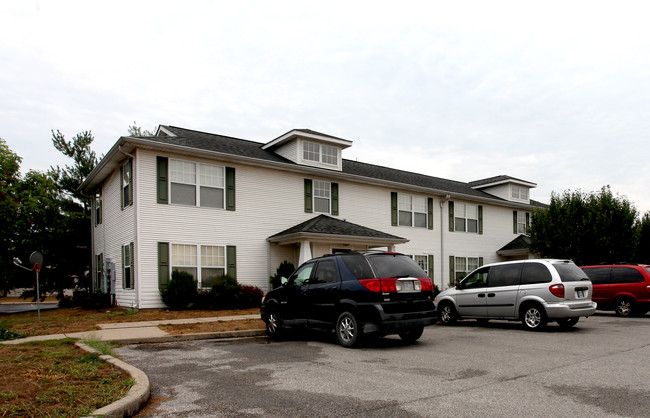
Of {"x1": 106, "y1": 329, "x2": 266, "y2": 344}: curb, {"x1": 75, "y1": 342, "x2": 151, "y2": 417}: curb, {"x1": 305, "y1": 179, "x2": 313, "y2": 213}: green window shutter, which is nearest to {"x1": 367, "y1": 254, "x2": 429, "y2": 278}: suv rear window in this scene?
{"x1": 106, "y1": 329, "x2": 266, "y2": 344}: curb

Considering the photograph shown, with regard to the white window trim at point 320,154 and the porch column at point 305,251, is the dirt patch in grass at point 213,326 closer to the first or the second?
the porch column at point 305,251

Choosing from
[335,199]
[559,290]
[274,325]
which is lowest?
[274,325]

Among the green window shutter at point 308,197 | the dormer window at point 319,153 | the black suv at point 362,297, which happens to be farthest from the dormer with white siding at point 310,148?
the black suv at point 362,297

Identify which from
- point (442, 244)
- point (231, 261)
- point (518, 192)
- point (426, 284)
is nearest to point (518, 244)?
point (518, 192)

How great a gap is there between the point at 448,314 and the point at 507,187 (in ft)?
Answer: 68.5

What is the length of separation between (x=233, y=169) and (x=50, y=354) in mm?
12546

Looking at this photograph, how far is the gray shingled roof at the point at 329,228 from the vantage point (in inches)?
776

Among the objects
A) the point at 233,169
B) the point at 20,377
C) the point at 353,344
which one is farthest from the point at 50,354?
→ the point at 233,169

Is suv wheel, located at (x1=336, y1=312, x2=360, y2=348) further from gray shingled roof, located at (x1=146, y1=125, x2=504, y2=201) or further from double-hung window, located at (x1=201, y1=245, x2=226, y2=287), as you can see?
gray shingled roof, located at (x1=146, y1=125, x2=504, y2=201)

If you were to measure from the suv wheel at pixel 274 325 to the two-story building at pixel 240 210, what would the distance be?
741 cm

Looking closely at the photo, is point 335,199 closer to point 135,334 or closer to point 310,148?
point 310,148

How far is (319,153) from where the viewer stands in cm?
2273

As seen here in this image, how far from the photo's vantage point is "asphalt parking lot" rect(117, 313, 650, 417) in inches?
207

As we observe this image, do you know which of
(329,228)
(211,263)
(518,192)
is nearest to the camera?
(211,263)
